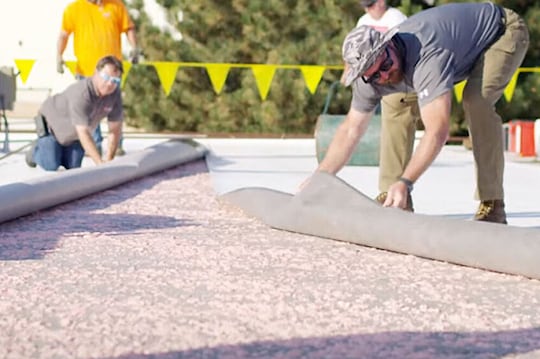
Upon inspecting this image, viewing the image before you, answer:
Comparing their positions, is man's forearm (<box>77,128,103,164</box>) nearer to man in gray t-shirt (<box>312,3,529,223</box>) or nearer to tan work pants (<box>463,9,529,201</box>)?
man in gray t-shirt (<box>312,3,529,223</box>)

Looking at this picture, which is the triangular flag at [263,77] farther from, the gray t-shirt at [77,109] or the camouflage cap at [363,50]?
the camouflage cap at [363,50]

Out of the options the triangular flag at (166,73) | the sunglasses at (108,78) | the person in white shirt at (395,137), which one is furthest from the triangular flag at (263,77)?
the person in white shirt at (395,137)

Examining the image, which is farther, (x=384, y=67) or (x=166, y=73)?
(x=166, y=73)

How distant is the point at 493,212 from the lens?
175 inches

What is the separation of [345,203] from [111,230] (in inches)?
37.8

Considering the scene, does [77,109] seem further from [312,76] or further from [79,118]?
[312,76]

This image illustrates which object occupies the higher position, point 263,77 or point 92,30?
point 92,30

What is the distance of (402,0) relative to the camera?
12297 mm

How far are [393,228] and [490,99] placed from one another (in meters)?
Answer: 0.97

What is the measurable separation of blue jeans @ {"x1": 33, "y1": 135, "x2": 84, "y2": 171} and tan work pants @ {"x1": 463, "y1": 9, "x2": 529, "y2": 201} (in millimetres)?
3727

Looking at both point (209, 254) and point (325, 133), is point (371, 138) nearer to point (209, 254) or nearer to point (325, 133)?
point (325, 133)

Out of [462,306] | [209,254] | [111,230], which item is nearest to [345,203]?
[209,254]

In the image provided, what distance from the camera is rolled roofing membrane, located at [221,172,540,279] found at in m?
3.27

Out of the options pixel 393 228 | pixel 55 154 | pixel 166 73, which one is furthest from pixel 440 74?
pixel 166 73
